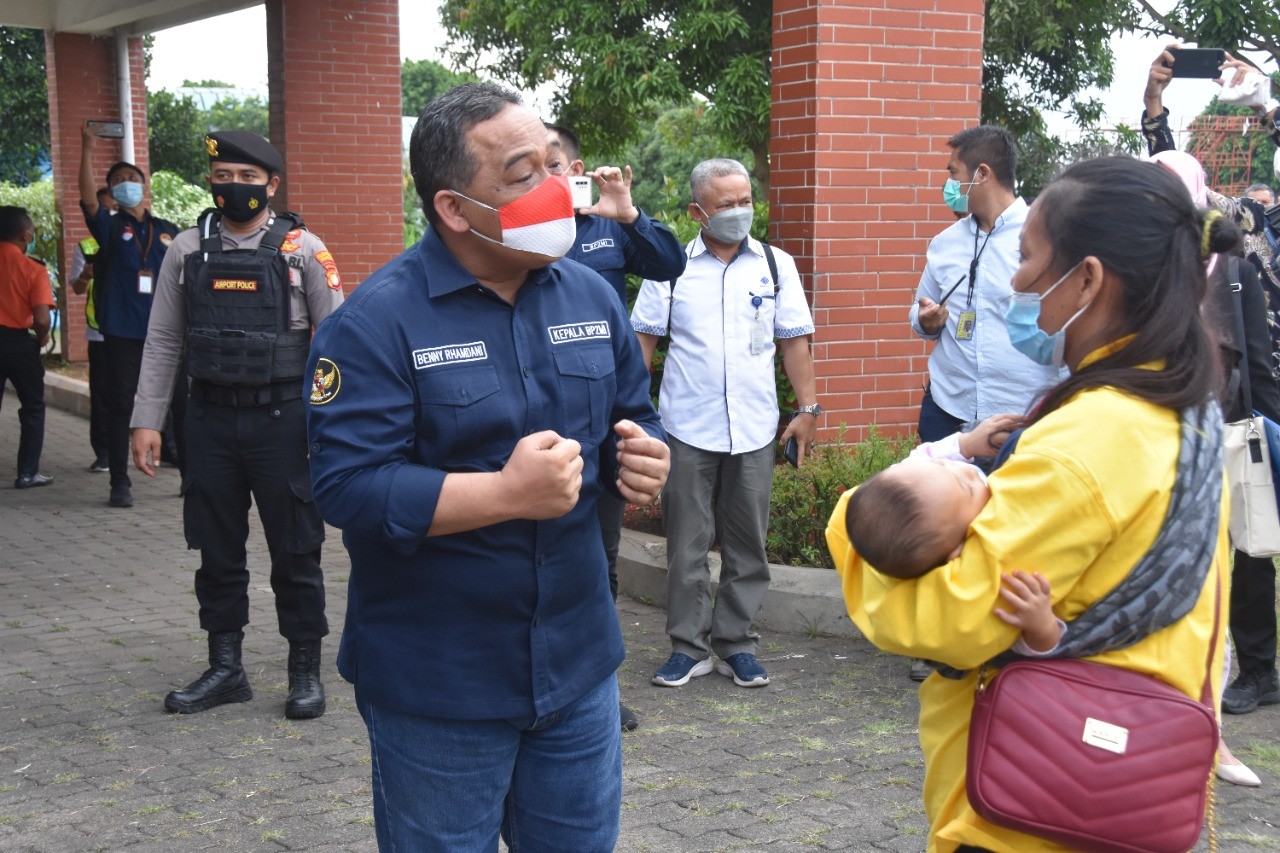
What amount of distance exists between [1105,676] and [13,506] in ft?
30.7

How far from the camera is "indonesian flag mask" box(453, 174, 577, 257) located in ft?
8.47

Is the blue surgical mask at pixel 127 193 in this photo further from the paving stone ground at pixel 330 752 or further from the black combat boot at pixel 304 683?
the black combat boot at pixel 304 683

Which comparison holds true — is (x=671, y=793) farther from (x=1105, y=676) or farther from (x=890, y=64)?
(x=890, y=64)

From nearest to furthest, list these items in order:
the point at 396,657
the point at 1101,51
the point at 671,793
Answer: the point at 396,657 → the point at 671,793 → the point at 1101,51

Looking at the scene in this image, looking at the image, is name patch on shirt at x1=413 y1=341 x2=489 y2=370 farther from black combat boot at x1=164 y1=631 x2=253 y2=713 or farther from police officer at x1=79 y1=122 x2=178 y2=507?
police officer at x1=79 y1=122 x2=178 y2=507

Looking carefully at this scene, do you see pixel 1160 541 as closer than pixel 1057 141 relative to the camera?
Yes

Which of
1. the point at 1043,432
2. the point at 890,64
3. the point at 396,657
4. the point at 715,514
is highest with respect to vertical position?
the point at 890,64

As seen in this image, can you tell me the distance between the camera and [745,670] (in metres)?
5.56

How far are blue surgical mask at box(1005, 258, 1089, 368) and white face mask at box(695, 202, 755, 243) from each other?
3.07 meters

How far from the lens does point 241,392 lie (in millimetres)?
5023

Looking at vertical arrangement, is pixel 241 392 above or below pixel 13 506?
above

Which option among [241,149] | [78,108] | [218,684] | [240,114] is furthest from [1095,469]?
[240,114]

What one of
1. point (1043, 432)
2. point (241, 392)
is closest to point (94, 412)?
point (241, 392)

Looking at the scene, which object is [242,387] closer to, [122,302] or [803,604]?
[803,604]
